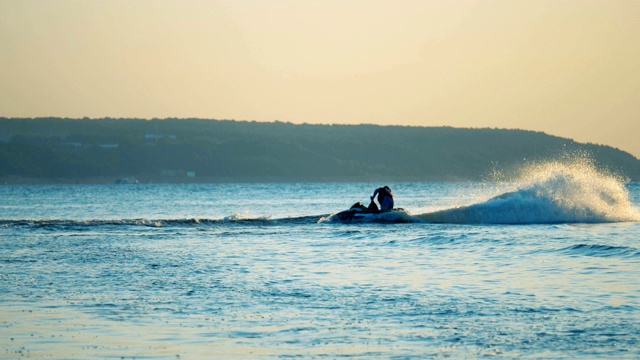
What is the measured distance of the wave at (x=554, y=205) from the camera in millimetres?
40750

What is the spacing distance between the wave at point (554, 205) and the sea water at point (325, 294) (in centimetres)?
490

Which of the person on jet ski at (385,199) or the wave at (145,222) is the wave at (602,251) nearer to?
the person on jet ski at (385,199)

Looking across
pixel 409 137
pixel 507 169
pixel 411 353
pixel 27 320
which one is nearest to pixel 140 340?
pixel 27 320

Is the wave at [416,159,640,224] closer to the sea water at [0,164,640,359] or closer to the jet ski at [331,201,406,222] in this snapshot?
the jet ski at [331,201,406,222]

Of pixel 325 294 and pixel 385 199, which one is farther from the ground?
pixel 385 199

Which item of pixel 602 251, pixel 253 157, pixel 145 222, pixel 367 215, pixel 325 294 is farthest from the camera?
pixel 253 157

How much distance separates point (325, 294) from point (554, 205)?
2419 centimetres

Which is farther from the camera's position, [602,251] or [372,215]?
[372,215]

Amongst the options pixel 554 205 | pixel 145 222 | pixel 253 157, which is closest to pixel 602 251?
pixel 554 205

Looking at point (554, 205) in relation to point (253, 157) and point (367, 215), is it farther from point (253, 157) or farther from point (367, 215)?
point (253, 157)

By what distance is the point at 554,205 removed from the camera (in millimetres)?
41281

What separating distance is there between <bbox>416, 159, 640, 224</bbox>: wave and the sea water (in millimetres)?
4901

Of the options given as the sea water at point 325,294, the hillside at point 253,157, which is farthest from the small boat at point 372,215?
the hillside at point 253,157

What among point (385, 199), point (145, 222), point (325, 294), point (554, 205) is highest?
point (385, 199)
